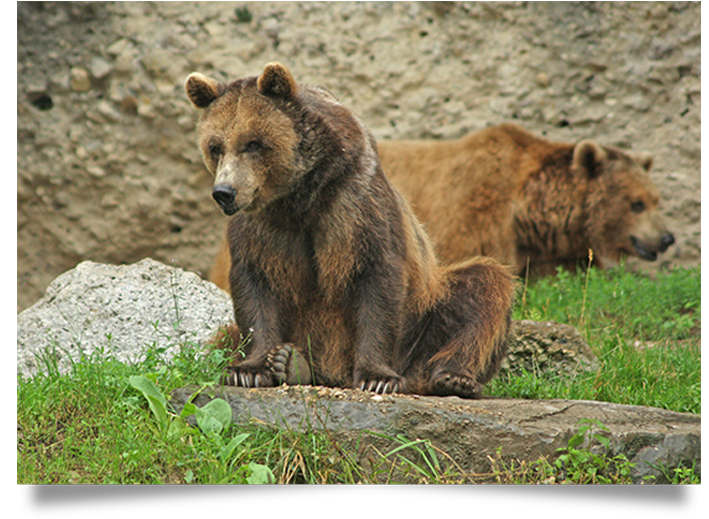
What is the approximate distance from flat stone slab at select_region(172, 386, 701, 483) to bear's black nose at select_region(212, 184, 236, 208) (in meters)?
0.89

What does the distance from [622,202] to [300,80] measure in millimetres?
3576

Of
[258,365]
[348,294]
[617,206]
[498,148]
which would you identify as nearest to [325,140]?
[348,294]

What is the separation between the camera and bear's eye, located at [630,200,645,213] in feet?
28.3

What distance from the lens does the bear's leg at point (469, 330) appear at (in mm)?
4402

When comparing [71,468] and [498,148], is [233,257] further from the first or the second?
[498,148]

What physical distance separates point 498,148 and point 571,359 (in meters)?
3.69

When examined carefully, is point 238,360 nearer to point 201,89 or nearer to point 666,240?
point 201,89

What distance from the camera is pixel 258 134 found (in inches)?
158

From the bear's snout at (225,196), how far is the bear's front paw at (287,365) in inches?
29.9

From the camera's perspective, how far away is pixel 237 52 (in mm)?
8625

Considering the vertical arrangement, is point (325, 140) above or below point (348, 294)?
above

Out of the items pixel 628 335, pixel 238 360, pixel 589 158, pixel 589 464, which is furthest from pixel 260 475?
pixel 589 158

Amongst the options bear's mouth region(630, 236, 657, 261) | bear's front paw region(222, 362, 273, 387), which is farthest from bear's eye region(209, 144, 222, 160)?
bear's mouth region(630, 236, 657, 261)

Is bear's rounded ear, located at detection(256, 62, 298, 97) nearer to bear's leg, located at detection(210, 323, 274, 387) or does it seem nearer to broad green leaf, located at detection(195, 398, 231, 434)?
bear's leg, located at detection(210, 323, 274, 387)
